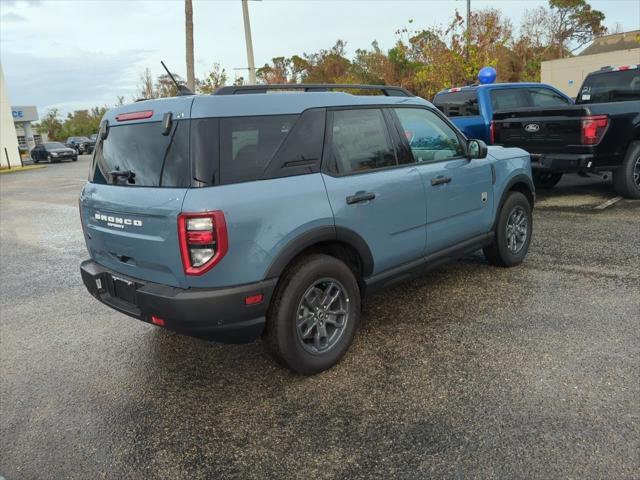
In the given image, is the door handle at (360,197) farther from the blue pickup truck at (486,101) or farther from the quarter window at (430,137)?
the blue pickup truck at (486,101)

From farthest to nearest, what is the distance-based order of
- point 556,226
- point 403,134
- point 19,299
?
point 556,226 → point 19,299 → point 403,134

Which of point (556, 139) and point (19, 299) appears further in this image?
point (556, 139)

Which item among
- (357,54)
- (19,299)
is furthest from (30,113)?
(19,299)

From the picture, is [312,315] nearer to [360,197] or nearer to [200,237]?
[360,197]

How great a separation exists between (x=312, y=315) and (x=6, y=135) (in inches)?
1339

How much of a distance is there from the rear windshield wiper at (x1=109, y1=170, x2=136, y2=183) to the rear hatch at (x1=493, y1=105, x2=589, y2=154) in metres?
6.43

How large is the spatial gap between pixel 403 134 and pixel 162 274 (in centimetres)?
211

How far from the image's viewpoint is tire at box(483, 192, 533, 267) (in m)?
4.90

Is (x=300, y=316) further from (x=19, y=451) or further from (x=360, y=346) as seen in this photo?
(x=19, y=451)

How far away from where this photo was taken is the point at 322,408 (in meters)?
2.97

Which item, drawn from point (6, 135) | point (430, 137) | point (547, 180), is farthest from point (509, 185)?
point (6, 135)

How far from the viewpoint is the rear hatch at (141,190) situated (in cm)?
284

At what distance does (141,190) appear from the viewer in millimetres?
3012

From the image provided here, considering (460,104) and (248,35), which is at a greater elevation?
(248,35)
